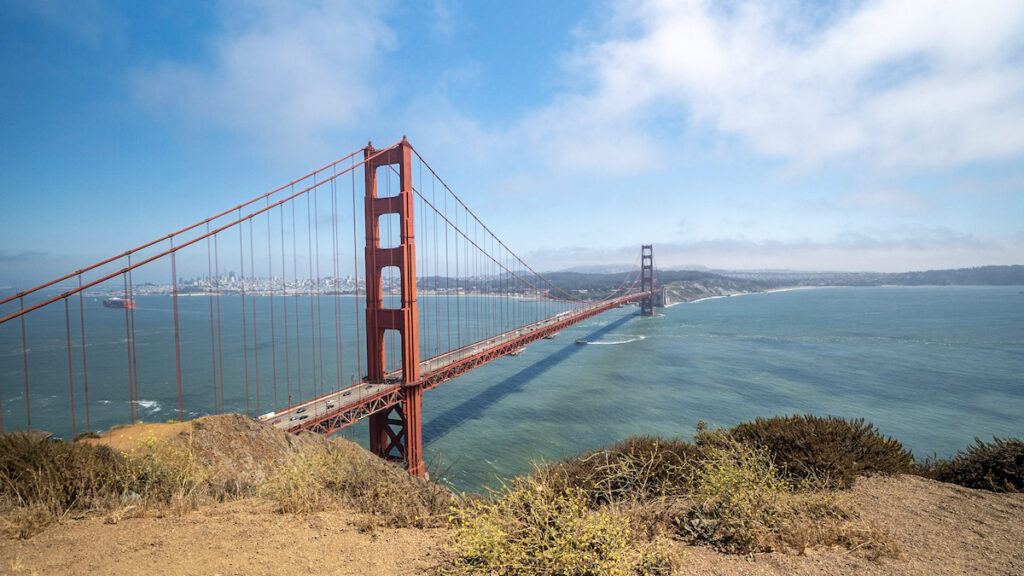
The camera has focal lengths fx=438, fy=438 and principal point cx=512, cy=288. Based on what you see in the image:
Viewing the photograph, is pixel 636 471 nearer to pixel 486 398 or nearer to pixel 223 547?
pixel 223 547

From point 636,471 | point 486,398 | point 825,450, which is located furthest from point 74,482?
point 486,398

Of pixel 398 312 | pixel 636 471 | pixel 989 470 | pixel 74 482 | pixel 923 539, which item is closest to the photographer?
pixel 923 539

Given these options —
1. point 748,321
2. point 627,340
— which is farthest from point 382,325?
point 748,321

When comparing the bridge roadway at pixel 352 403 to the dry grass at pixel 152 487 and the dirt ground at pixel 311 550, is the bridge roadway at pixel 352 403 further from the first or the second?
the dirt ground at pixel 311 550

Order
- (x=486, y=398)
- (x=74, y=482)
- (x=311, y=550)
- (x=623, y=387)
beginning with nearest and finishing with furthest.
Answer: (x=311, y=550) → (x=74, y=482) → (x=486, y=398) → (x=623, y=387)

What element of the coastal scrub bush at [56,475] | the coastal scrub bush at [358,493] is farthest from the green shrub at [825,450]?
the coastal scrub bush at [56,475]

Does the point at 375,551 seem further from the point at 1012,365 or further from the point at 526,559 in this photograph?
the point at 1012,365
